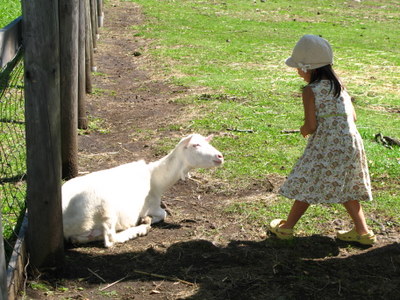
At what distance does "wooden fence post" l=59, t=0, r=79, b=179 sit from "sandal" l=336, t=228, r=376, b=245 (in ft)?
9.12

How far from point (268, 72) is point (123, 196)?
8.11m

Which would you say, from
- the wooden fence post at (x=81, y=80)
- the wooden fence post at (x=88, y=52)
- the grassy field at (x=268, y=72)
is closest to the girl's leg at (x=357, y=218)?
the grassy field at (x=268, y=72)

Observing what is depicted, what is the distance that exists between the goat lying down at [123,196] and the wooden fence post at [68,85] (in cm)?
104

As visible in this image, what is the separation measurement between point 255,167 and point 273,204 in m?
1.09

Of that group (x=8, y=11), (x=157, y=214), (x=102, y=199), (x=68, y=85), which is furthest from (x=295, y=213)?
(x=8, y=11)

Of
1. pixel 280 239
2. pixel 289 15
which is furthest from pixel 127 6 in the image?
pixel 280 239

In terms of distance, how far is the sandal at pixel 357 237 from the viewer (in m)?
5.00

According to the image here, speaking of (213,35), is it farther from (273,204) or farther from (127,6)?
(273,204)

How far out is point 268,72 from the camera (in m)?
12.9

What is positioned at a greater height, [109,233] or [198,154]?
[198,154]

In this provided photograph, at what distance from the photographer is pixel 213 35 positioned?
17672mm

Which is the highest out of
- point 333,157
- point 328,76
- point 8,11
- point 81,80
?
point 328,76

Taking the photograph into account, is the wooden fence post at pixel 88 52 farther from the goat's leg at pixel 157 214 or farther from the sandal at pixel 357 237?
the sandal at pixel 357 237

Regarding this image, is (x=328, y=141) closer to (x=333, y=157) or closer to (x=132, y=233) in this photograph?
(x=333, y=157)
